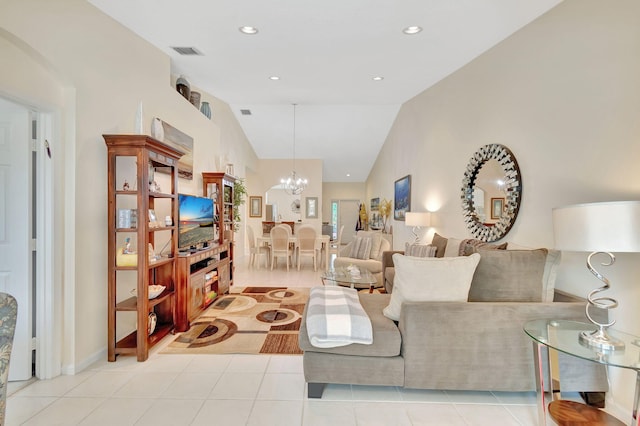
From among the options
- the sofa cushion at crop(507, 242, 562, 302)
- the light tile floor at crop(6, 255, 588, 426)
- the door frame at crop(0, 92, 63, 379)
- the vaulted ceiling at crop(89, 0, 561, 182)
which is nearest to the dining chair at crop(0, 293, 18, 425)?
the light tile floor at crop(6, 255, 588, 426)

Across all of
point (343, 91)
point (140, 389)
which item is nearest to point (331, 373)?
point (140, 389)

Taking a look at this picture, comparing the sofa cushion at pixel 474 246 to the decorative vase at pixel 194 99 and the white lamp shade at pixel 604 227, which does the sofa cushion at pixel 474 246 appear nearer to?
the white lamp shade at pixel 604 227

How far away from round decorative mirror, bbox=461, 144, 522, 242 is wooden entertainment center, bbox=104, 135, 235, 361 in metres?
3.28

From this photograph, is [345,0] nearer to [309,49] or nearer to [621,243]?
[309,49]

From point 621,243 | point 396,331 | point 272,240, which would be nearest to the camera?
point 621,243

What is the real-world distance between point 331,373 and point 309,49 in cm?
318

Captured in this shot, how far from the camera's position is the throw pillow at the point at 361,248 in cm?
518

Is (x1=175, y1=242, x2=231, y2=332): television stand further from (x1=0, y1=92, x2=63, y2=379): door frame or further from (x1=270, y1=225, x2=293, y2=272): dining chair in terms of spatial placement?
(x1=270, y1=225, x2=293, y2=272): dining chair

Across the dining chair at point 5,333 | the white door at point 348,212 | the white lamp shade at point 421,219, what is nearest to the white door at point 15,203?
the dining chair at point 5,333

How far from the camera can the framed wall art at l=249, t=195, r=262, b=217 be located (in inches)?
368

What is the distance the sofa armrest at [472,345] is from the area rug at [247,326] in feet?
3.96

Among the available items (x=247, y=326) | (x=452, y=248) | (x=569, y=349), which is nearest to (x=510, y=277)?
(x=569, y=349)

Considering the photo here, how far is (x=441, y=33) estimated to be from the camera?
3092 mm

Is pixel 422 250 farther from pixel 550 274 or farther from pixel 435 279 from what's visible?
pixel 435 279
